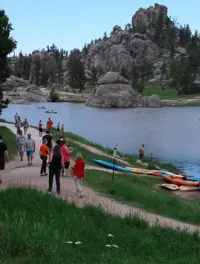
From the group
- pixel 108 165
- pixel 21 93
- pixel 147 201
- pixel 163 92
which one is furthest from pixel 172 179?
pixel 163 92

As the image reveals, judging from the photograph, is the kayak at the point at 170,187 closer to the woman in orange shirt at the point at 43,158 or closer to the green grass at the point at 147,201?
the green grass at the point at 147,201

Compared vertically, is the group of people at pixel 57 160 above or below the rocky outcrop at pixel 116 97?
below

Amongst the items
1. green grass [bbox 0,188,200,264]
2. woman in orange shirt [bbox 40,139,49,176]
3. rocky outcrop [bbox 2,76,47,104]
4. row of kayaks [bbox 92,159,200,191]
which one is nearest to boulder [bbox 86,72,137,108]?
rocky outcrop [bbox 2,76,47,104]

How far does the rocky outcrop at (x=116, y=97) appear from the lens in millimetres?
122625

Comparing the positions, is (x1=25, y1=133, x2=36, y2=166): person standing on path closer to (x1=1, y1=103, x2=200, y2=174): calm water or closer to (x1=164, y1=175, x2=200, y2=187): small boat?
(x1=164, y1=175, x2=200, y2=187): small boat

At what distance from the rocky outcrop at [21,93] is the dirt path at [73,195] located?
109652mm

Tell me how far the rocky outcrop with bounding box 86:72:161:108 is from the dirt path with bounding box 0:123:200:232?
9646 centimetres

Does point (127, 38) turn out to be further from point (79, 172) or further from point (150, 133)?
point (79, 172)

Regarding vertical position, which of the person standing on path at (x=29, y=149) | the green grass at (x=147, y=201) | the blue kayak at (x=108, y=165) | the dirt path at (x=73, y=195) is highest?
the person standing on path at (x=29, y=149)

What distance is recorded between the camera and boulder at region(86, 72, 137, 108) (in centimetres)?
12331

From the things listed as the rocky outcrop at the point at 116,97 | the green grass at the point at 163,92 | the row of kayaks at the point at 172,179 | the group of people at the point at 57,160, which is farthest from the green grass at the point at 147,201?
the green grass at the point at 163,92

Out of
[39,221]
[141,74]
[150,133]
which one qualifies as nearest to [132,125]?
[150,133]

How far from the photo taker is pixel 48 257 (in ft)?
26.0

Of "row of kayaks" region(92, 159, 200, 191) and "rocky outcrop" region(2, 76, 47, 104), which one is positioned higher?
"rocky outcrop" region(2, 76, 47, 104)
